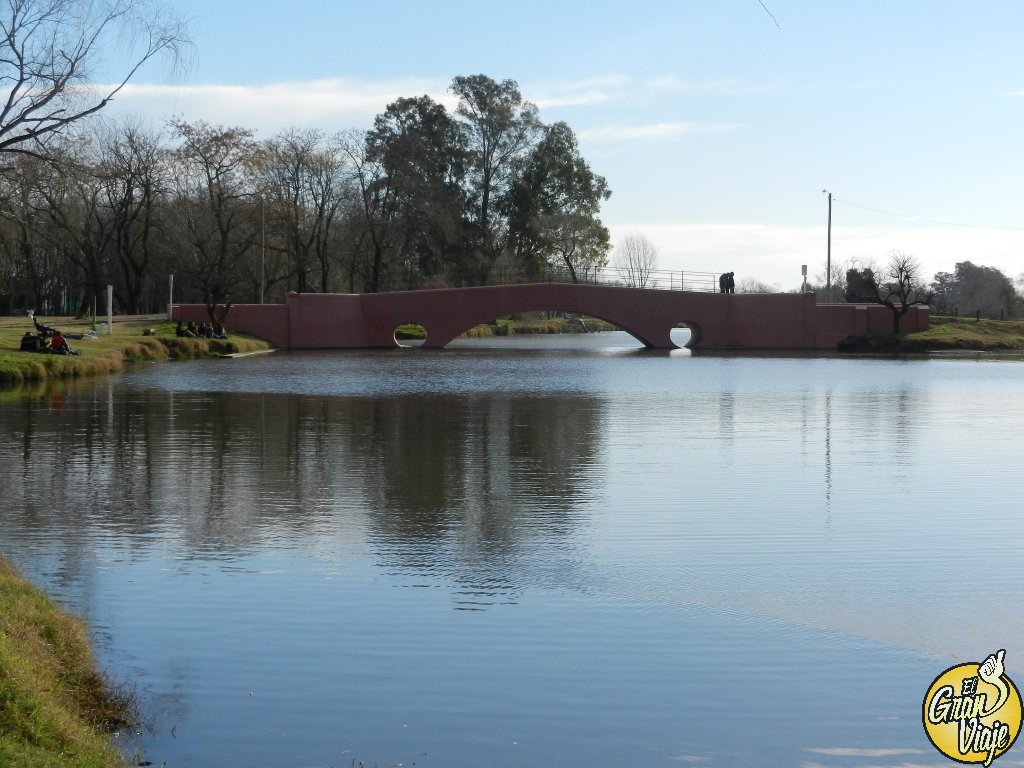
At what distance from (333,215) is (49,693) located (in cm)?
6432

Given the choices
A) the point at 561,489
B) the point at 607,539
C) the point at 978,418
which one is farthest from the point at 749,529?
the point at 978,418

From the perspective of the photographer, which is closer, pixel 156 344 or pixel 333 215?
pixel 156 344

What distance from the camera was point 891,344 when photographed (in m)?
60.7

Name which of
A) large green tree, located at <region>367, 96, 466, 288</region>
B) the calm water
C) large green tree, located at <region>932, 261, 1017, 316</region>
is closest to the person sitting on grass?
the calm water

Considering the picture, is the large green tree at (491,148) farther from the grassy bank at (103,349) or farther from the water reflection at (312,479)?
the water reflection at (312,479)

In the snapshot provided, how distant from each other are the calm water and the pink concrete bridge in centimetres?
4127

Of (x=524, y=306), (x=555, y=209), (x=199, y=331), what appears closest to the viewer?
(x=199, y=331)

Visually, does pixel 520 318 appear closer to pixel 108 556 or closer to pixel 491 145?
pixel 491 145

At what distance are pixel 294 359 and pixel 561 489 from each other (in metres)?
36.0

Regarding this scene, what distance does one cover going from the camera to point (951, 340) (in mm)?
60531

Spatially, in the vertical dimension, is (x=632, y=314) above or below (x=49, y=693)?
above

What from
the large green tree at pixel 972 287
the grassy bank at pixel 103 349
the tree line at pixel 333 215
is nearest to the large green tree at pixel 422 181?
the tree line at pixel 333 215

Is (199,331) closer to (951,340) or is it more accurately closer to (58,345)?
(58,345)

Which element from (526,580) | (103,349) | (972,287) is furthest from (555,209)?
(526,580)
